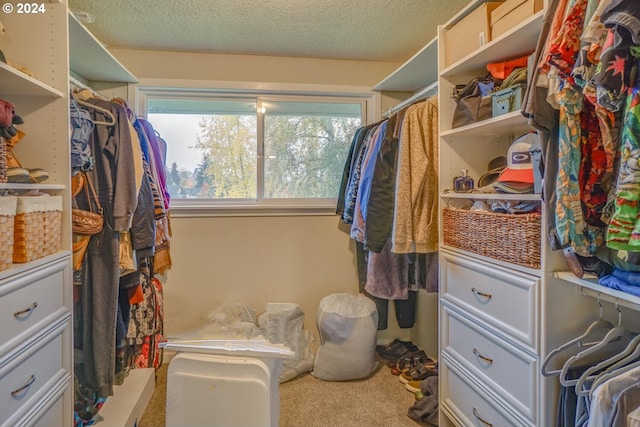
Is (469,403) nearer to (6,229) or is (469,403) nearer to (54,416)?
(54,416)

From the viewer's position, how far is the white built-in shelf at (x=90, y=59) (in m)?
1.61

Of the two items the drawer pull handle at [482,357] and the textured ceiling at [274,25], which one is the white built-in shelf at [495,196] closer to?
the drawer pull handle at [482,357]

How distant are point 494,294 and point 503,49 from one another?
94cm

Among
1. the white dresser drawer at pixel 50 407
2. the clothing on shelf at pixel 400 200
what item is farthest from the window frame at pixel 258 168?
the white dresser drawer at pixel 50 407

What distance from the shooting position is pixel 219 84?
8.10 ft

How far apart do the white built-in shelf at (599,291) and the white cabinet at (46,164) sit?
1.66 meters

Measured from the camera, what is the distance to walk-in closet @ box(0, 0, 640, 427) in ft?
3.18

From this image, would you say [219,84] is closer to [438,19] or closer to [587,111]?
[438,19]

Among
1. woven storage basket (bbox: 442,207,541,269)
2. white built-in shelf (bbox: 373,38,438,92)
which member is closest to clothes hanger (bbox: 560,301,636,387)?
woven storage basket (bbox: 442,207,541,269)

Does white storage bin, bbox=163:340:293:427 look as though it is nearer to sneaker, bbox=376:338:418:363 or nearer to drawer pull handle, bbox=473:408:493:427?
drawer pull handle, bbox=473:408:493:427

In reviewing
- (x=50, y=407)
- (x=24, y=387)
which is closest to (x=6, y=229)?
(x=24, y=387)

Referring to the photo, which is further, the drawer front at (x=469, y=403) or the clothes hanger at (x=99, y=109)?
the clothes hanger at (x=99, y=109)

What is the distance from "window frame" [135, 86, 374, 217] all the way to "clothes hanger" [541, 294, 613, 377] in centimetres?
171

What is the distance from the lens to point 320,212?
2.62m
